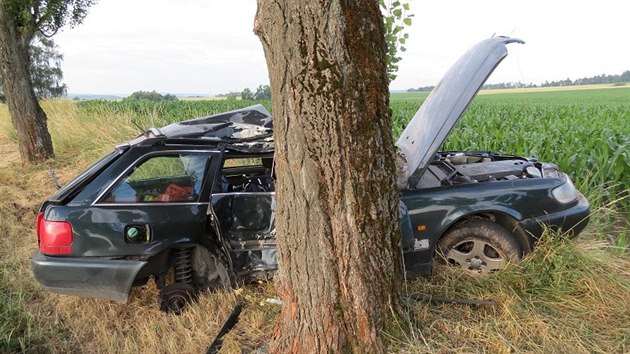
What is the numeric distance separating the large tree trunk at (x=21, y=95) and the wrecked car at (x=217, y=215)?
7563 millimetres

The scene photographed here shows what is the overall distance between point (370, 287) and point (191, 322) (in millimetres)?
1688

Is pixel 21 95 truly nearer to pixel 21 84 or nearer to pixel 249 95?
pixel 21 84

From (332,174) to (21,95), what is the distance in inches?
388

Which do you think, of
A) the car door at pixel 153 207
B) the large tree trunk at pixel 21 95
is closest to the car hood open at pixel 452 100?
the car door at pixel 153 207

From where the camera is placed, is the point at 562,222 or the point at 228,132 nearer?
the point at 562,222

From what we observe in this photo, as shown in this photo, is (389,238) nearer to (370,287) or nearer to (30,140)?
(370,287)

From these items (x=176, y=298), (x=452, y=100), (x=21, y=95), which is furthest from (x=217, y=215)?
(x=21, y=95)

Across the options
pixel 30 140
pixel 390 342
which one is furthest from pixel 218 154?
pixel 30 140

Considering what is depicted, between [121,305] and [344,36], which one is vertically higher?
[344,36]

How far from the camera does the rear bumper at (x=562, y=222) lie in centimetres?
363

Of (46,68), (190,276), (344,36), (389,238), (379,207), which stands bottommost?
(190,276)

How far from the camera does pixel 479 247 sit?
11.9 feet

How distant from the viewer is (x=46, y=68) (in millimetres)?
49406

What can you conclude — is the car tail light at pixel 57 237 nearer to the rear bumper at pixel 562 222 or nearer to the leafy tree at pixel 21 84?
the rear bumper at pixel 562 222
